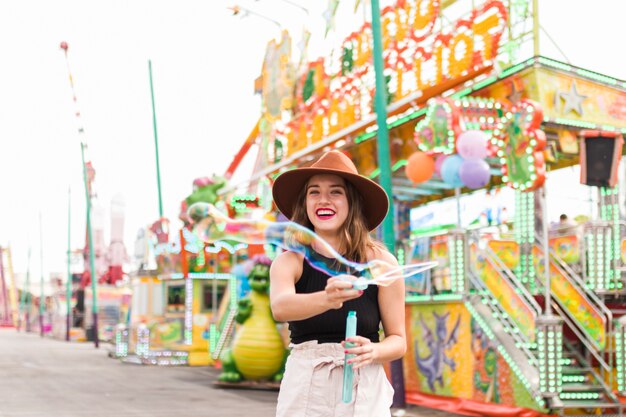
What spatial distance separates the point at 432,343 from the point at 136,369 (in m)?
9.80

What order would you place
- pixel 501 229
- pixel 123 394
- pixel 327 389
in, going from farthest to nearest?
pixel 123 394, pixel 501 229, pixel 327 389

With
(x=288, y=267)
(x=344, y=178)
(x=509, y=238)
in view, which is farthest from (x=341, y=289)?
(x=509, y=238)

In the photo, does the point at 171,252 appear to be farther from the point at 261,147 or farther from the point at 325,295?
the point at 325,295

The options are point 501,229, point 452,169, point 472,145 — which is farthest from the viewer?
point 501,229

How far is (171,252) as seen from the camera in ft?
76.6

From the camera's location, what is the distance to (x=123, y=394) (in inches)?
532

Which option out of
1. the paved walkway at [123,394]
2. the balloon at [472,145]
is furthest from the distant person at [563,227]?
the paved walkway at [123,394]

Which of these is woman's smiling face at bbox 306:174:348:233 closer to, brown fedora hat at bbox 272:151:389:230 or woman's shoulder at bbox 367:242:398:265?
brown fedora hat at bbox 272:151:389:230

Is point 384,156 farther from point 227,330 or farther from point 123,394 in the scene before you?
point 227,330

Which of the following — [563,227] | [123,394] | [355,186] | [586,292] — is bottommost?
[123,394]

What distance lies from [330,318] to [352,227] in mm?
339

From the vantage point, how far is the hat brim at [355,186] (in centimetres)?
287

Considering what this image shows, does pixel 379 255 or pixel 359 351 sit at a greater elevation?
pixel 379 255

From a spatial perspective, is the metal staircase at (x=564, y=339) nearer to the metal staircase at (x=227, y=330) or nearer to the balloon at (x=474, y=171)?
the balloon at (x=474, y=171)
